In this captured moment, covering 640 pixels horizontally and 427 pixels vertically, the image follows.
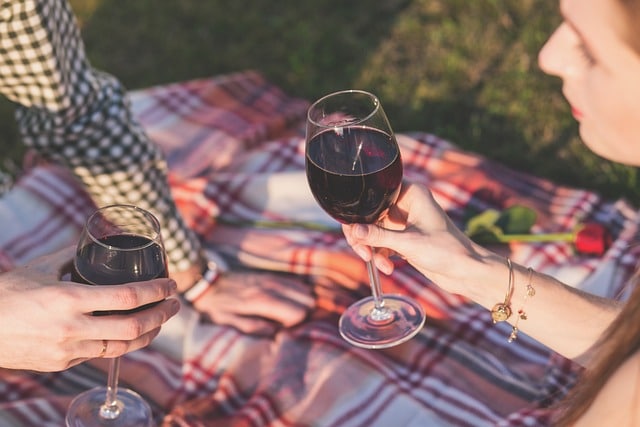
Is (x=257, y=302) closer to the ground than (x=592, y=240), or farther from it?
closer to the ground

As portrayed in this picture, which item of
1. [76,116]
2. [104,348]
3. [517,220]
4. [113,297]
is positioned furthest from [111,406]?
[517,220]

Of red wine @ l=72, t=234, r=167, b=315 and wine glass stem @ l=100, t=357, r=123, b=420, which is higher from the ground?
red wine @ l=72, t=234, r=167, b=315

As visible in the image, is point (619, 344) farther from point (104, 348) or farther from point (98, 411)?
point (98, 411)

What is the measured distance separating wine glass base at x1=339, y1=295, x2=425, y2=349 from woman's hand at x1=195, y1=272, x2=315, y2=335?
319 millimetres

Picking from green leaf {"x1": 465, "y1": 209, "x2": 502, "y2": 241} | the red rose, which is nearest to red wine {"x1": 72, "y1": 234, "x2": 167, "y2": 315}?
green leaf {"x1": 465, "y1": 209, "x2": 502, "y2": 241}

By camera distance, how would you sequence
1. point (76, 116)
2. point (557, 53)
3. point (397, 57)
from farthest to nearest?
1. point (397, 57)
2. point (76, 116)
3. point (557, 53)

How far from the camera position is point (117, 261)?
1832 mm

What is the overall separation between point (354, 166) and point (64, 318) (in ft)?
2.12

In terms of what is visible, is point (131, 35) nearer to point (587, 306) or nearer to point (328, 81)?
point (328, 81)

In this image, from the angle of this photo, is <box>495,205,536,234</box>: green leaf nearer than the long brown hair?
No

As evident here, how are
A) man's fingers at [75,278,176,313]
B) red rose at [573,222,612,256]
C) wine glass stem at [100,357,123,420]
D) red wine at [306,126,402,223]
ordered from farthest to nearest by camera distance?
red rose at [573,222,612,256] → wine glass stem at [100,357,123,420] → red wine at [306,126,402,223] → man's fingers at [75,278,176,313]

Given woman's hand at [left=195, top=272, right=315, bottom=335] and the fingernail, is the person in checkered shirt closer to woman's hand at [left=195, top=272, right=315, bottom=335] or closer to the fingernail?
woman's hand at [left=195, top=272, right=315, bottom=335]

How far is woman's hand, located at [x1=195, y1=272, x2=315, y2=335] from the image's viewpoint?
277cm

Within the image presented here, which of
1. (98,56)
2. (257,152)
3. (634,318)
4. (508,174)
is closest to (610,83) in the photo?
(634,318)
